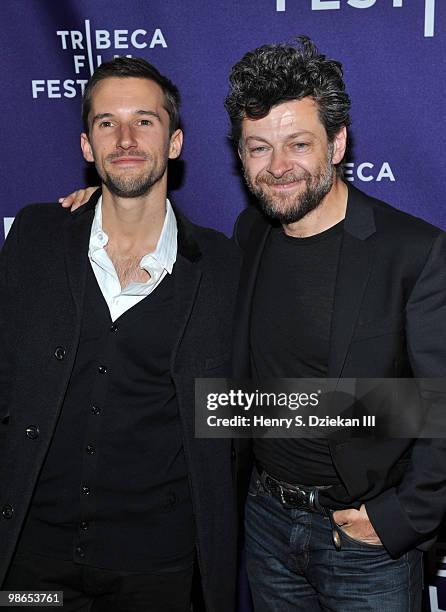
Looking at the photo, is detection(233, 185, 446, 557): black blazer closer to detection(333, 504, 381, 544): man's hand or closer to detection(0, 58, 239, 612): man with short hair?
detection(333, 504, 381, 544): man's hand

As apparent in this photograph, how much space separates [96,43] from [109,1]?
15 centimetres

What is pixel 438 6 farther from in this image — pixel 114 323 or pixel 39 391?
pixel 39 391

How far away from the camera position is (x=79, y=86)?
2.75 metres

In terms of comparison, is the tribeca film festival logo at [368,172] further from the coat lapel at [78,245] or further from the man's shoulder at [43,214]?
the man's shoulder at [43,214]

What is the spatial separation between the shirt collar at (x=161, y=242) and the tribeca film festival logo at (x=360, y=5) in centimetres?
87

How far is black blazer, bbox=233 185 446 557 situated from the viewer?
186 centimetres

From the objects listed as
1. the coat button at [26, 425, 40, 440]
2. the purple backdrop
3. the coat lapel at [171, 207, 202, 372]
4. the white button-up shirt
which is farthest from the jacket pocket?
the purple backdrop

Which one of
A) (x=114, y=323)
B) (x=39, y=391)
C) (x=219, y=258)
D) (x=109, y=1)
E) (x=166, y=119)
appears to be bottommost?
(x=39, y=391)

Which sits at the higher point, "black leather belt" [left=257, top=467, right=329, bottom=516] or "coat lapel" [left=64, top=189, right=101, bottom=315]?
"coat lapel" [left=64, top=189, right=101, bottom=315]

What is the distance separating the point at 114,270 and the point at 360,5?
4.17 feet

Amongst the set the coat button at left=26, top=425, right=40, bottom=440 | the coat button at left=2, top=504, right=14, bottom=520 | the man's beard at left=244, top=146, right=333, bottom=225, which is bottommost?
the coat button at left=2, top=504, right=14, bottom=520

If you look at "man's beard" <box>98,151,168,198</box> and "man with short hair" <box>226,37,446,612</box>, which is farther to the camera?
"man's beard" <box>98,151,168,198</box>

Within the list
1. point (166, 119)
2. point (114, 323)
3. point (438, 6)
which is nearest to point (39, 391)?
point (114, 323)

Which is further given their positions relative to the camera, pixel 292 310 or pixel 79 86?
pixel 79 86
